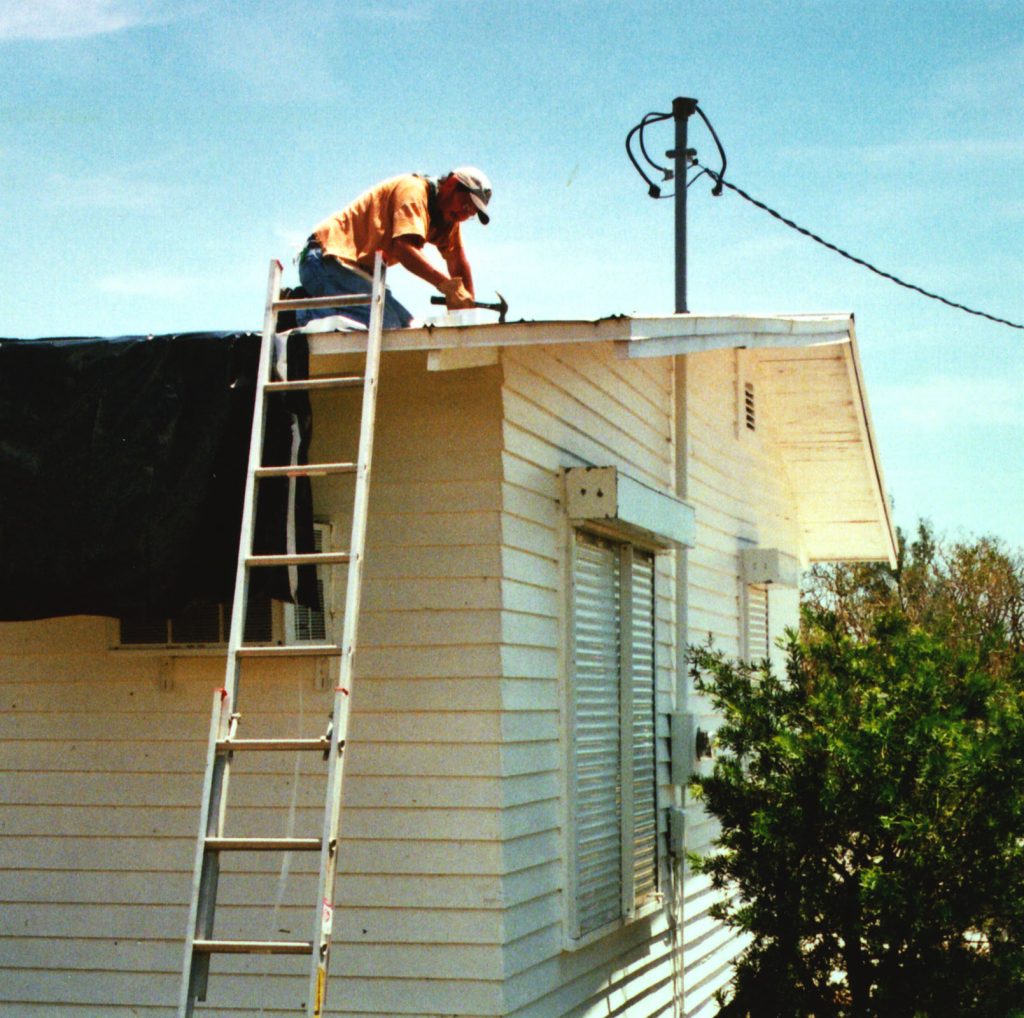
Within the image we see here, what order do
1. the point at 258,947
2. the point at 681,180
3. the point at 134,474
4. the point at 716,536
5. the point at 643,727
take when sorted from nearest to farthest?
the point at 258,947
the point at 134,474
the point at 643,727
the point at 716,536
the point at 681,180

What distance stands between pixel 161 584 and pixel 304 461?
0.79m

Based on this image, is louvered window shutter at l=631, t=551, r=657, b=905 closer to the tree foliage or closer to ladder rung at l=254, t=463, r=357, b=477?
the tree foliage

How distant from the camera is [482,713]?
6.23 m

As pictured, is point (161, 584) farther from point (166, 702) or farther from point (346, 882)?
point (346, 882)

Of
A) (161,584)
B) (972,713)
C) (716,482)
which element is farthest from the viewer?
(716,482)

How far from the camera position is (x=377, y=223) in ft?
21.7

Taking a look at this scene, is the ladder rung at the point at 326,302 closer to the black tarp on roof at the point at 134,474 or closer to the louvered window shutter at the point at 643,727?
the black tarp on roof at the point at 134,474

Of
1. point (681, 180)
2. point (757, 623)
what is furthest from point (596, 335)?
point (681, 180)

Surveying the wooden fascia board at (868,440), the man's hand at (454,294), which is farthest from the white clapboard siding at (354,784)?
the wooden fascia board at (868,440)

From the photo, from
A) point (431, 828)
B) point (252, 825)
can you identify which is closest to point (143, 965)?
point (252, 825)

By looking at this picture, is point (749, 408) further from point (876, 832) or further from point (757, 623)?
point (876, 832)

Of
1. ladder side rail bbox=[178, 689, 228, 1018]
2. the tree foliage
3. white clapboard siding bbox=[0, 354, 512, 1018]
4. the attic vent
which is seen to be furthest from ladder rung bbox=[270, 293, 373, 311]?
the attic vent

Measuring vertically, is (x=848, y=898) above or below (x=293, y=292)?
below

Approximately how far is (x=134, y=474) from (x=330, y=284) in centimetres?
129
